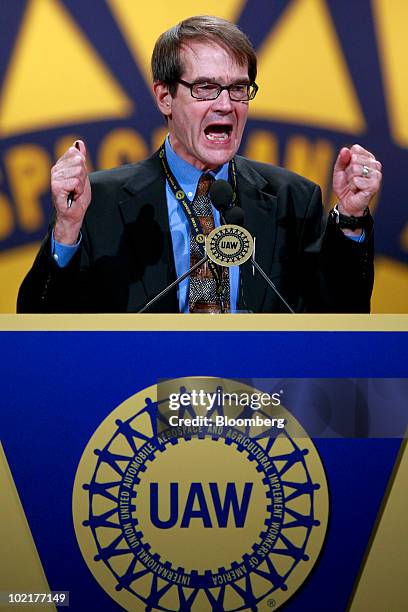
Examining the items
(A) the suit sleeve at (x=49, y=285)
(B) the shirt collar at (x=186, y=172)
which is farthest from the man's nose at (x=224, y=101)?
(A) the suit sleeve at (x=49, y=285)

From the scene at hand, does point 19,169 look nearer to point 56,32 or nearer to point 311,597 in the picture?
point 56,32

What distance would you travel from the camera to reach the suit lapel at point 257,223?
2037 mm

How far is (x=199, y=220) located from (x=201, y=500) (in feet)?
3.01

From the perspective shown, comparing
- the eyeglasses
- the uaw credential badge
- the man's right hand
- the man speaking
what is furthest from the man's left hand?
the uaw credential badge

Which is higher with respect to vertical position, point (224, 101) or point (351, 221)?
point (224, 101)

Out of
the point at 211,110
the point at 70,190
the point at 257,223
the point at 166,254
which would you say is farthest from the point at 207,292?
the point at 211,110

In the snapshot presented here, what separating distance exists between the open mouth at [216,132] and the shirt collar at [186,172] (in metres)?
0.08

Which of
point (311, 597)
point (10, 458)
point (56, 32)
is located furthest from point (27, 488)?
point (56, 32)

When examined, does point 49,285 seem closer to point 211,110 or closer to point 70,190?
point 70,190

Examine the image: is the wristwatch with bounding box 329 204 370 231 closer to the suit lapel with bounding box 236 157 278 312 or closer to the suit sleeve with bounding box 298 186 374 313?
the suit sleeve with bounding box 298 186 374 313

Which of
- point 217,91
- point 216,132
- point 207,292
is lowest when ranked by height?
point 207,292

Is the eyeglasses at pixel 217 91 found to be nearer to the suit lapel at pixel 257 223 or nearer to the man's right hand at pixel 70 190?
the suit lapel at pixel 257 223

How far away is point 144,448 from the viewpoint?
1371 millimetres

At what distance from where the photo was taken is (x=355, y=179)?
192 cm
